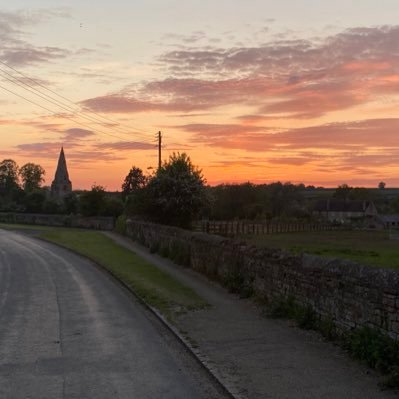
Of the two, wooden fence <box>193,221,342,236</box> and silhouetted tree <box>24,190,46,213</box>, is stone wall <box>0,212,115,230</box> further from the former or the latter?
silhouetted tree <box>24,190,46,213</box>

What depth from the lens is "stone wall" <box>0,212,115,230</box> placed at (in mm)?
60312

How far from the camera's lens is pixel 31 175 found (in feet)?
529

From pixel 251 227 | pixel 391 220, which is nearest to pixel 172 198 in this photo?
pixel 251 227

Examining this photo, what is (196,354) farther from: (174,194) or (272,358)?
(174,194)

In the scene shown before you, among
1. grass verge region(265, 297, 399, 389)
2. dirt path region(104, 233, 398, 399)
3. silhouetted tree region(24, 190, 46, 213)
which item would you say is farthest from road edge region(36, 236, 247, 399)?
silhouetted tree region(24, 190, 46, 213)

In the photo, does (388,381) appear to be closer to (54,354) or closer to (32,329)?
(54,354)

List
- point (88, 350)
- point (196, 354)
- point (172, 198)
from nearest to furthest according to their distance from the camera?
point (196, 354) < point (88, 350) < point (172, 198)

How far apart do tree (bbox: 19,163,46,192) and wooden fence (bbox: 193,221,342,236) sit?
89805 mm

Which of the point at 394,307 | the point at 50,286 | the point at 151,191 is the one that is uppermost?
the point at 151,191

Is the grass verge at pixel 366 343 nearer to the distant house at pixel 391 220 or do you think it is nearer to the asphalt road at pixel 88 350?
the asphalt road at pixel 88 350

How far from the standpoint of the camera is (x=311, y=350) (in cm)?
891

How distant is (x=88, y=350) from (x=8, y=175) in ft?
489

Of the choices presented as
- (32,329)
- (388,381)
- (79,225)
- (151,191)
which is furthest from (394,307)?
(79,225)

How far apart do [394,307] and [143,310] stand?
734 centimetres
